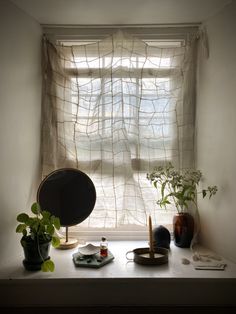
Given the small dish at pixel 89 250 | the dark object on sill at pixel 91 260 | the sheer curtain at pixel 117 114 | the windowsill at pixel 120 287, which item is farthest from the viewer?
the sheer curtain at pixel 117 114

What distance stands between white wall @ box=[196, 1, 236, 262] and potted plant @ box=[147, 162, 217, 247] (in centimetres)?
8

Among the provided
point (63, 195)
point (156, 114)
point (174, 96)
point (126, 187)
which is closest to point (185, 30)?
point (174, 96)

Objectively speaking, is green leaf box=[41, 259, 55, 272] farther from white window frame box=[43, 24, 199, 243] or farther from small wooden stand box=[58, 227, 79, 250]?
white window frame box=[43, 24, 199, 243]

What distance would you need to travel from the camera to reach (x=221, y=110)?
183 cm

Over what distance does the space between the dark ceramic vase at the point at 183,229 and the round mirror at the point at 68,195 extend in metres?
0.51

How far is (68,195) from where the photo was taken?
1.91m

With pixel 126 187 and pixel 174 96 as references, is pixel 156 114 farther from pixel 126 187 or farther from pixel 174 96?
pixel 126 187

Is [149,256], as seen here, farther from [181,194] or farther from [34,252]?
[34,252]

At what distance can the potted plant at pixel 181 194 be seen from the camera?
1930mm

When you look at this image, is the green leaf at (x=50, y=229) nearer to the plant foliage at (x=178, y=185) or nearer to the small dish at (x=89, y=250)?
the small dish at (x=89, y=250)

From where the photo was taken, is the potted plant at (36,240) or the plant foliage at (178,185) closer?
the potted plant at (36,240)

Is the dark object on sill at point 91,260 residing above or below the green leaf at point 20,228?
below

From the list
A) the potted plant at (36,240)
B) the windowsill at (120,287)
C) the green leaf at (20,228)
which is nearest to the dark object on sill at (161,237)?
the windowsill at (120,287)

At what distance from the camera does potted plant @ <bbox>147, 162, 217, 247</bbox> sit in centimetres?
193
